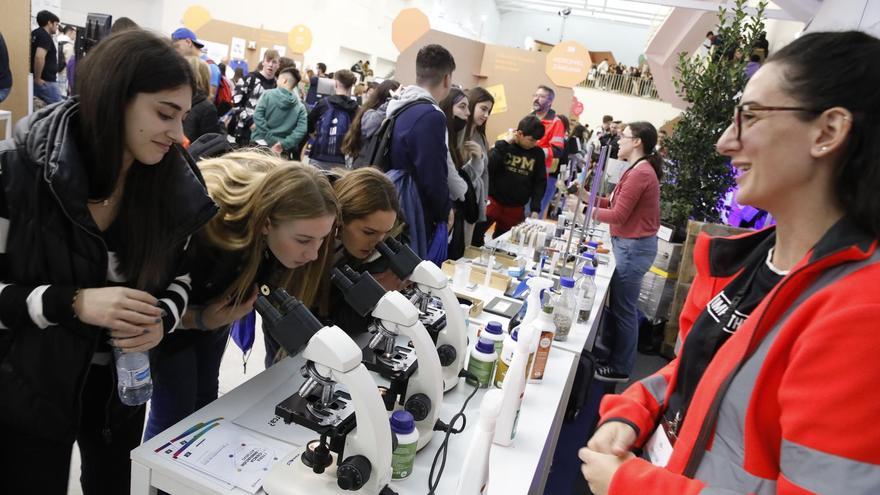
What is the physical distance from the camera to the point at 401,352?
55.0 inches

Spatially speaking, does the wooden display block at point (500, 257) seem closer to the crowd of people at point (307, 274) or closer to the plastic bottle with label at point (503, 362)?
the crowd of people at point (307, 274)

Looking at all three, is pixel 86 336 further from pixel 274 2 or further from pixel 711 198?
pixel 274 2

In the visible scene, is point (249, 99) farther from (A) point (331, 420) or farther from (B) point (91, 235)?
(A) point (331, 420)

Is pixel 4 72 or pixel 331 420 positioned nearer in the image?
pixel 331 420

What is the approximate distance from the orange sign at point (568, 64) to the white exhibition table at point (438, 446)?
483 centimetres

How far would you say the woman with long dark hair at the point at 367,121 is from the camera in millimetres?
3012

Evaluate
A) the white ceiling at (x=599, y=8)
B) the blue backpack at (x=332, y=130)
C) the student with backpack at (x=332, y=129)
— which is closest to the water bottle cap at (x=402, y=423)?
the student with backpack at (x=332, y=129)

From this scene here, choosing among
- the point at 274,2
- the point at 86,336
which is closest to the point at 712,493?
the point at 86,336

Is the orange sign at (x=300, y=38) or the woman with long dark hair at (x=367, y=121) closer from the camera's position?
the woman with long dark hair at (x=367, y=121)

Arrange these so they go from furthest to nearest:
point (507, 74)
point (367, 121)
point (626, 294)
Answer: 1. point (507, 74)
2. point (626, 294)
3. point (367, 121)

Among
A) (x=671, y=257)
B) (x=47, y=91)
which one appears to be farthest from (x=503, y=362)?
(x=47, y=91)

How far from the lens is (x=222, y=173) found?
157 centimetres

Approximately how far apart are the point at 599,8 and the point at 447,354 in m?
20.9

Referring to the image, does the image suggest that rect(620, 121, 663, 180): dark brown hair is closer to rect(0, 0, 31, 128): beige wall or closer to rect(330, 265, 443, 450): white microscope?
rect(330, 265, 443, 450): white microscope
